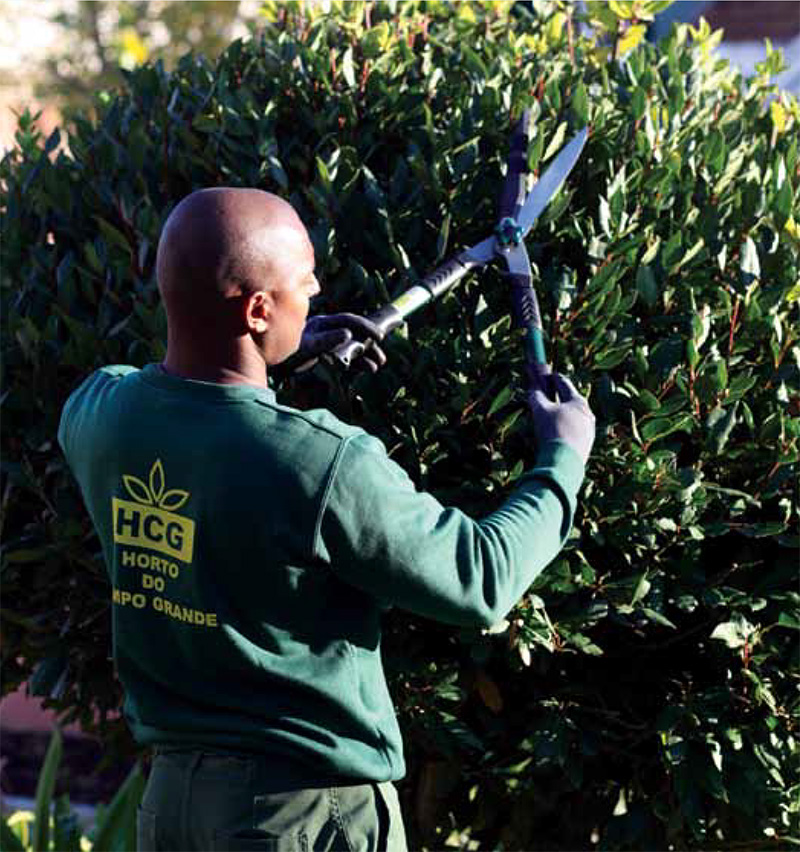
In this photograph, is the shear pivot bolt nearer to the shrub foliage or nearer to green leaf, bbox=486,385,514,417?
the shrub foliage

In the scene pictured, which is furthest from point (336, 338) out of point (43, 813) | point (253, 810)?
point (43, 813)

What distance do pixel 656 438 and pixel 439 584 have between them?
3.76 feet

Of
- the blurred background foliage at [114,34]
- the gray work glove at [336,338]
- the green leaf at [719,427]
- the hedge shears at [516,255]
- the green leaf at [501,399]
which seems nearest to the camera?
the gray work glove at [336,338]

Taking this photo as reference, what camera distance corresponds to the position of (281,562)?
2.47m

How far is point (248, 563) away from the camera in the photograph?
8.16ft

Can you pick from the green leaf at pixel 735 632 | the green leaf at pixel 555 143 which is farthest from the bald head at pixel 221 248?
the green leaf at pixel 735 632

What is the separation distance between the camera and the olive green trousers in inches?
100

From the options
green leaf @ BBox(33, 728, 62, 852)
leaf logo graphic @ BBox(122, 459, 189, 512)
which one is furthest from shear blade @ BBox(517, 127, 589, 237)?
green leaf @ BBox(33, 728, 62, 852)

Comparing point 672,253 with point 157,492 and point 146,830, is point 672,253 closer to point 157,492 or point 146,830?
point 157,492

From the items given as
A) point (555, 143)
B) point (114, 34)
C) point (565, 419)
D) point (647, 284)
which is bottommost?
point (565, 419)

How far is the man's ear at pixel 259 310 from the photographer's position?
2564 millimetres

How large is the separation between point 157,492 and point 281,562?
296mm

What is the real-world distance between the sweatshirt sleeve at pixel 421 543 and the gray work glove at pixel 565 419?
0.19m

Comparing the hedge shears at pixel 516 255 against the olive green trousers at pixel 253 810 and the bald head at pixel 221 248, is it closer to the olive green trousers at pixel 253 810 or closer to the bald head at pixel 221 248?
the bald head at pixel 221 248
